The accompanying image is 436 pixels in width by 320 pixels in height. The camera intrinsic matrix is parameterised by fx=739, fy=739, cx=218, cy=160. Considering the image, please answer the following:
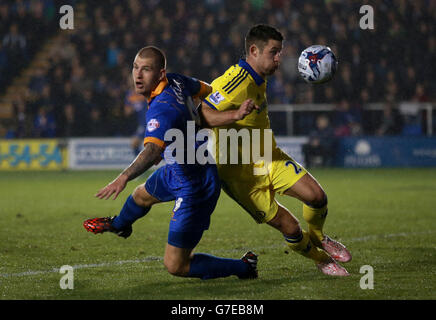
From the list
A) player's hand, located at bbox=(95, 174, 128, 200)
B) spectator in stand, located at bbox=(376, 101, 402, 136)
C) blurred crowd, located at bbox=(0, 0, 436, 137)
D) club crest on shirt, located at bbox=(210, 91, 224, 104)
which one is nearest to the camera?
player's hand, located at bbox=(95, 174, 128, 200)

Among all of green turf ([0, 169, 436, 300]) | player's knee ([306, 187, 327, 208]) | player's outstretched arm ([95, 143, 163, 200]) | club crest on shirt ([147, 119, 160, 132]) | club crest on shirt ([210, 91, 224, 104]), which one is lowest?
green turf ([0, 169, 436, 300])

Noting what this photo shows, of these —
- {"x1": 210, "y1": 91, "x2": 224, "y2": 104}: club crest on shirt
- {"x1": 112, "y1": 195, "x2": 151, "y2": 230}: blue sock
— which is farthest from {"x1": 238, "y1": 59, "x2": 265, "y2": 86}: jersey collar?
{"x1": 112, "y1": 195, "x2": 151, "y2": 230}: blue sock

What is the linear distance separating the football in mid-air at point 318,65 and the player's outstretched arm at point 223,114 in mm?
1050

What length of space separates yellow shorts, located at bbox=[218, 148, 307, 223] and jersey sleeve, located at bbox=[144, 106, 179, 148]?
0.96 metres

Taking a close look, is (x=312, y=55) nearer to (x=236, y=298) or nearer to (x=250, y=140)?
(x=250, y=140)

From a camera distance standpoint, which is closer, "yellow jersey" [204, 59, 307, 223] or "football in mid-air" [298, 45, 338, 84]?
"yellow jersey" [204, 59, 307, 223]

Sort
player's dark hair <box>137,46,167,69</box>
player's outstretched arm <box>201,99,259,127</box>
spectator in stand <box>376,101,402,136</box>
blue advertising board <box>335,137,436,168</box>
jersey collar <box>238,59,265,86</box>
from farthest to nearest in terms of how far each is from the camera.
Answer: spectator in stand <box>376,101,402,136</box>, blue advertising board <box>335,137,436,168</box>, jersey collar <box>238,59,265,86</box>, player's dark hair <box>137,46,167,69</box>, player's outstretched arm <box>201,99,259,127</box>

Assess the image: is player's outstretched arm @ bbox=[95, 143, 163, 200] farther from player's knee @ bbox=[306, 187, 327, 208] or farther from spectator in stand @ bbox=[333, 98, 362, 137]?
spectator in stand @ bbox=[333, 98, 362, 137]

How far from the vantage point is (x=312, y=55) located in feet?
21.3

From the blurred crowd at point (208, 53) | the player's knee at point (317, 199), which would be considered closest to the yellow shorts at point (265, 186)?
the player's knee at point (317, 199)

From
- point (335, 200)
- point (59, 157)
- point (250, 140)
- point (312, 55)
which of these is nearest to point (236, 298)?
point (250, 140)

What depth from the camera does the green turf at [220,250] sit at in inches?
217

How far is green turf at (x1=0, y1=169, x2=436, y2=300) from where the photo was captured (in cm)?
552

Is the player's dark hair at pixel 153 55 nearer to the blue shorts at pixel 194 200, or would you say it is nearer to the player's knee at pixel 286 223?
the blue shorts at pixel 194 200
